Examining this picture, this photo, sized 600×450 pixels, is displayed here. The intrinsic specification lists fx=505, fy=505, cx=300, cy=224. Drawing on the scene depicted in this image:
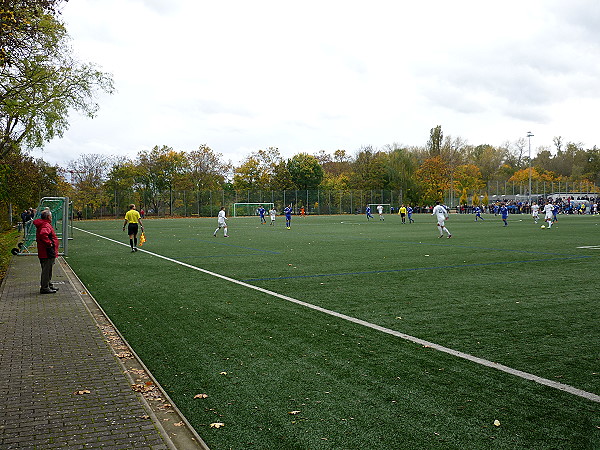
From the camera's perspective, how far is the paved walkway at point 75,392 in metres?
3.96

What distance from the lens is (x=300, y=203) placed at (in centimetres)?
8019

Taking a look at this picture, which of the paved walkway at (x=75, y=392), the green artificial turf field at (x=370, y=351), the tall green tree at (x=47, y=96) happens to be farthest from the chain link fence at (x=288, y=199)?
the paved walkway at (x=75, y=392)

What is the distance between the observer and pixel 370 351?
6160 mm

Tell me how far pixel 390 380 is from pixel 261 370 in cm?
140

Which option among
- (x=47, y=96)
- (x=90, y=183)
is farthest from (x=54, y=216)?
(x=90, y=183)

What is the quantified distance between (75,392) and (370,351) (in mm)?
3290

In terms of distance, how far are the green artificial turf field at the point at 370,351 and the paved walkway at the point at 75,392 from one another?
0.89 ft

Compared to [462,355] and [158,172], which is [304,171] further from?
[462,355]

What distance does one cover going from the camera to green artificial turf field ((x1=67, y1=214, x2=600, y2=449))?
13.4ft

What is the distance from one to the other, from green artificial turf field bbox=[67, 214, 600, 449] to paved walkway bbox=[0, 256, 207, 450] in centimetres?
27

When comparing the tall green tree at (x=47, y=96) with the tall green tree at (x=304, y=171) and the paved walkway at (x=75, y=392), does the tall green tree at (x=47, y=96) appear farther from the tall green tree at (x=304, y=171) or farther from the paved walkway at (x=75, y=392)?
the tall green tree at (x=304, y=171)

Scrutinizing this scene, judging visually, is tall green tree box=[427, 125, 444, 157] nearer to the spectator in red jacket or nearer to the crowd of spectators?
the crowd of spectators

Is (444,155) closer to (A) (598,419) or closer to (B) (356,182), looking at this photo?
(B) (356,182)

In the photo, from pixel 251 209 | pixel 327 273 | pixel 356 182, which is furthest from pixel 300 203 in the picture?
pixel 327 273
